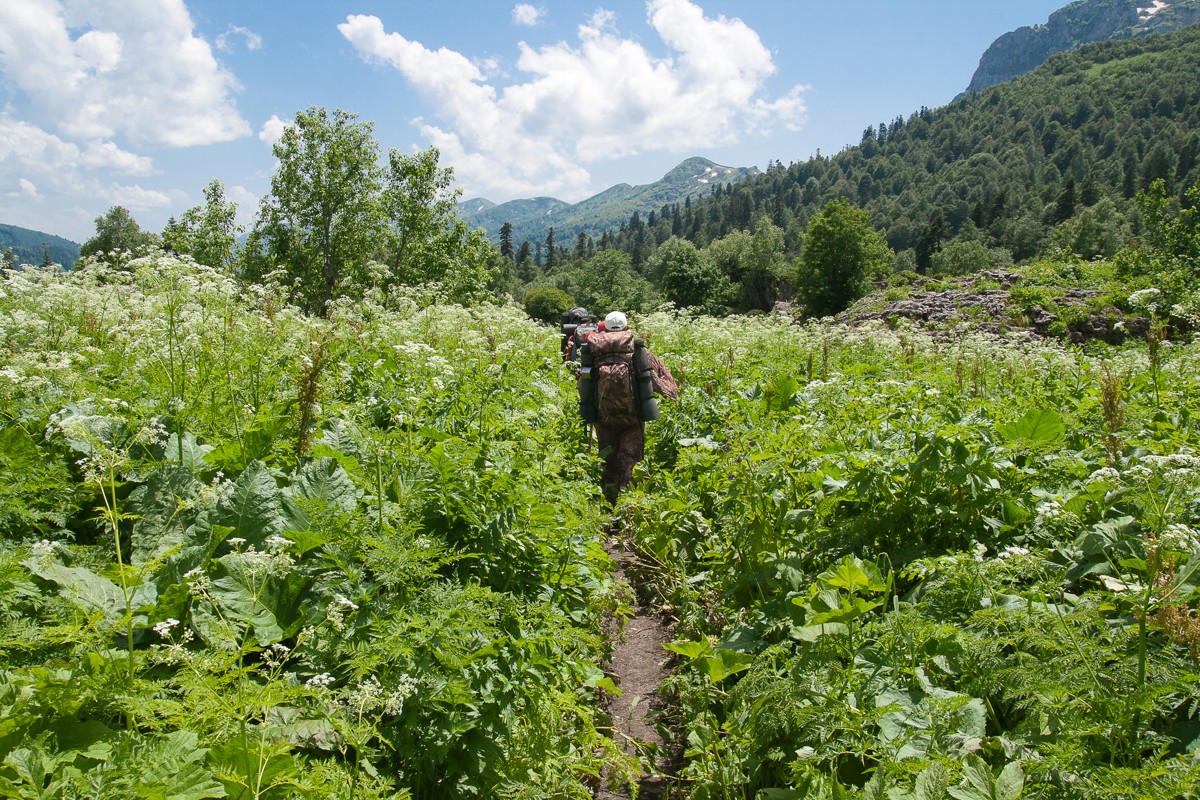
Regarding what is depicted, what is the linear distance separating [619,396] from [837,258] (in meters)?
59.7

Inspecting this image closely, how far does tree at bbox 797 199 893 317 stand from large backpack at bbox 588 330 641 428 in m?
55.1

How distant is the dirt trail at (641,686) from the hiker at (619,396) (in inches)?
72.7

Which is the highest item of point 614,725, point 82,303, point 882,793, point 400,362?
point 82,303

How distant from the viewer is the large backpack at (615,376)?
7.76m

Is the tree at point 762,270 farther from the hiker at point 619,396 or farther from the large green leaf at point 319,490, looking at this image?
the large green leaf at point 319,490

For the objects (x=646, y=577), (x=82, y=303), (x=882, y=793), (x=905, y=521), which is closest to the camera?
(x=882, y=793)

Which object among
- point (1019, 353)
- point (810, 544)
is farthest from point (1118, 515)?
point (1019, 353)

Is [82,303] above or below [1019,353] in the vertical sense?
above

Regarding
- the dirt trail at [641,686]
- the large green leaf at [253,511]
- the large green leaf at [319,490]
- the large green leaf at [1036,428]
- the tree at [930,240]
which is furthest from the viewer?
the tree at [930,240]

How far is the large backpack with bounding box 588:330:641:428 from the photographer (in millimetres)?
7758

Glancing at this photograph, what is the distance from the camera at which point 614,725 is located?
421 cm

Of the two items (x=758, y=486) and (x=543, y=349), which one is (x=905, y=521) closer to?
(x=758, y=486)

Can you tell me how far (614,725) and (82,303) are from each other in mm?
8496

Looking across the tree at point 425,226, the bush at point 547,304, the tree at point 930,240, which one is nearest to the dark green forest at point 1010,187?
the tree at point 930,240
